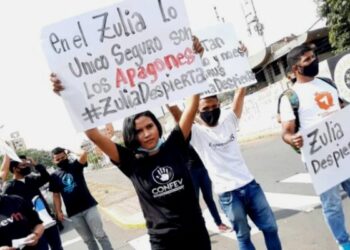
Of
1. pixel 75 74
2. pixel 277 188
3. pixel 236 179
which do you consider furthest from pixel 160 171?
pixel 277 188

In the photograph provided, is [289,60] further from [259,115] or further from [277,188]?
[259,115]

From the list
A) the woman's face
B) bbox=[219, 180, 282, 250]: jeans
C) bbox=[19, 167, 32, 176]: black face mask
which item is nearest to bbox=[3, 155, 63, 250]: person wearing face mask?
bbox=[19, 167, 32, 176]: black face mask

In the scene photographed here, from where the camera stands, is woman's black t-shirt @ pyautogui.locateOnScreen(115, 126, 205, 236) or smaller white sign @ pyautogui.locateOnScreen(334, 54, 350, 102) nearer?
woman's black t-shirt @ pyautogui.locateOnScreen(115, 126, 205, 236)

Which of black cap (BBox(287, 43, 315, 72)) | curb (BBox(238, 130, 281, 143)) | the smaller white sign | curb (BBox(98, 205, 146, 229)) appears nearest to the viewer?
black cap (BBox(287, 43, 315, 72))

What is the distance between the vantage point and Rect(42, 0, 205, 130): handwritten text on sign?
302 centimetres

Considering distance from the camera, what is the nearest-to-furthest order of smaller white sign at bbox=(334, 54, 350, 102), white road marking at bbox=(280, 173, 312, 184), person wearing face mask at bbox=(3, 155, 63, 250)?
person wearing face mask at bbox=(3, 155, 63, 250) < white road marking at bbox=(280, 173, 312, 184) < smaller white sign at bbox=(334, 54, 350, 102)

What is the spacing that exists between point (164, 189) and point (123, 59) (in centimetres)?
96

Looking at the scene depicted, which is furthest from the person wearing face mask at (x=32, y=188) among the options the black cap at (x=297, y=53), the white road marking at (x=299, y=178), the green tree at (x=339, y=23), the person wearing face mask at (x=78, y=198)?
the green tree at (x=339, y=23)

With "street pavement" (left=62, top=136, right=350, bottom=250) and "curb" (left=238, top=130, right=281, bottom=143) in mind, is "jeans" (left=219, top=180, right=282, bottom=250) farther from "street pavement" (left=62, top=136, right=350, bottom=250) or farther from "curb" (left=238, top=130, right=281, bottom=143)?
"curb" (left=238, top=130, right=281, bottom=143)

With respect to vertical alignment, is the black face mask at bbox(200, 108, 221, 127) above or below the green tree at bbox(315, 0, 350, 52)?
above

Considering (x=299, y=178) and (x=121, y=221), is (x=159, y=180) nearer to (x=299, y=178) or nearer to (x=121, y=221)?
(x=299, y=178)

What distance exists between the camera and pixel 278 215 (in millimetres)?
6742

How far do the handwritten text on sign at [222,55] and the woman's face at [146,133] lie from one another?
6.06 feet

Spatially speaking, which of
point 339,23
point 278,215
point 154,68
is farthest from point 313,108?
point 339,23
